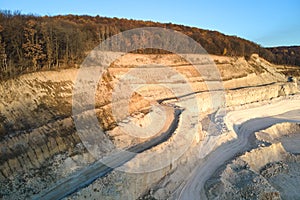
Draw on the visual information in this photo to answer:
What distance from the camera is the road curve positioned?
1575cm

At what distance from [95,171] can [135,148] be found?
4.27 metres

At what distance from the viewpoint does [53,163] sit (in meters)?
17.9

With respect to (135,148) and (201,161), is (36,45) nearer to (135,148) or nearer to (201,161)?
(135,148)

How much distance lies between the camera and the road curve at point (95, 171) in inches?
620

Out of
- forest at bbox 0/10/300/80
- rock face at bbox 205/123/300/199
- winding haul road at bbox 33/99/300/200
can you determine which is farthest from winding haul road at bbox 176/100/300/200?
forest at bbox 0/10/300/80

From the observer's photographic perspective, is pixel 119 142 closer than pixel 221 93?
Yes

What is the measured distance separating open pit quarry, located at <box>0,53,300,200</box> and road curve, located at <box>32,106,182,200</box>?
0.06 meters

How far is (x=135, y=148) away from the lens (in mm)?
21672

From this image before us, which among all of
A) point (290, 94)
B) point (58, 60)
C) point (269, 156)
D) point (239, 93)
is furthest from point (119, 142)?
point (290, 94)

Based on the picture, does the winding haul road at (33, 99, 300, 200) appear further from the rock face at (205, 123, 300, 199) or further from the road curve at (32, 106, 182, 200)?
the rock face at (205, 123, 300, 199)

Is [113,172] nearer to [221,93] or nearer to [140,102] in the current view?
[140,102]

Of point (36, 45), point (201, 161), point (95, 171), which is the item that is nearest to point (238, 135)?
point (201, 161)

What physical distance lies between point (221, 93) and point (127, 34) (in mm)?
17711

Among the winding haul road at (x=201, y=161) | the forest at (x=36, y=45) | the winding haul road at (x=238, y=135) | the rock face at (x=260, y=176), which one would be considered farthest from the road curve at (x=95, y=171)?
the forest at (x=36, y=45)
